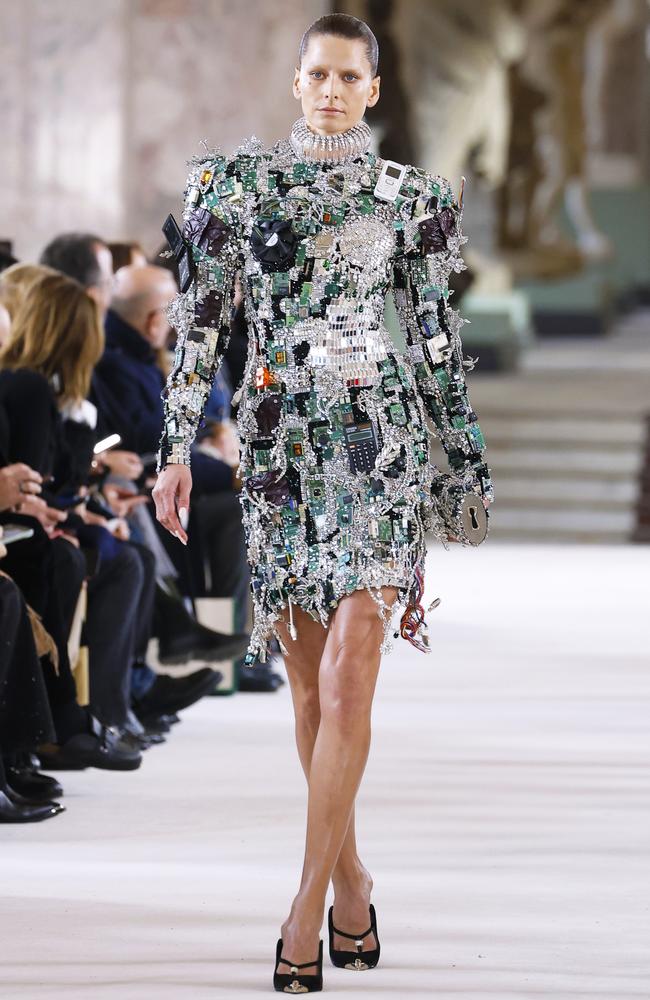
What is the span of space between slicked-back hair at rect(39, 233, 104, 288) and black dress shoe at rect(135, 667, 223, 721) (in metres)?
1.21

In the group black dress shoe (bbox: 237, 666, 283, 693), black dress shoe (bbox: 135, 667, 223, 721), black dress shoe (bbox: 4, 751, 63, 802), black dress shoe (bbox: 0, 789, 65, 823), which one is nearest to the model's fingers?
black dress shoe (bbox: 0, 789, 65, 823)

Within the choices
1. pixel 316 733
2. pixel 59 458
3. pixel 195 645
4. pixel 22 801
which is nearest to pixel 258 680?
pixel 195 645

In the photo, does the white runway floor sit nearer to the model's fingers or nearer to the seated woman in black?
the seated woman in black

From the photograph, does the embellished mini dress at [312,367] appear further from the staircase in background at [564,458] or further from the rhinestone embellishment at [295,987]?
the staircase in background at [564,458]

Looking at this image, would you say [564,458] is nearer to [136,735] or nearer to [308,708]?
[136,735]

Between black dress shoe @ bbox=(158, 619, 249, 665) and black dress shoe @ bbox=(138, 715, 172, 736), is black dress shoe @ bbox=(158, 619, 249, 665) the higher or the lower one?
the higher one

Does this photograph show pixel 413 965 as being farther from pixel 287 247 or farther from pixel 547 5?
pixel 547 5

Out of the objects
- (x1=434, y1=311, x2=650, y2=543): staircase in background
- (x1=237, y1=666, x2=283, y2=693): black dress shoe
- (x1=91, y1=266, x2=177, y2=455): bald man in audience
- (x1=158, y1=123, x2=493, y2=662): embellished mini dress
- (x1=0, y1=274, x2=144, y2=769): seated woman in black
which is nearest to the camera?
(x1=158, y1=123, x2=493, y2=662): embellished mini dress

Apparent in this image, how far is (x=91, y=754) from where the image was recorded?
5594 mm

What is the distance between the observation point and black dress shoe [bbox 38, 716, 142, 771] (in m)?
5.57

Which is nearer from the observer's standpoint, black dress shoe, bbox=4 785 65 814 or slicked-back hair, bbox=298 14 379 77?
slicked-back hair, bbox=298 14 379 77

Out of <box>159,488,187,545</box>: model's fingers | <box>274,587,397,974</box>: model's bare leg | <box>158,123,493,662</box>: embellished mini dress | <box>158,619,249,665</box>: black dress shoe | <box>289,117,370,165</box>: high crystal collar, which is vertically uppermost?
<box>289,117,370,165</box>: high crystal collar

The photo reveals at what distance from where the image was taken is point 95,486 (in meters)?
6.05

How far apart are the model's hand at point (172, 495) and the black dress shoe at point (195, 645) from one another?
2871 mm
